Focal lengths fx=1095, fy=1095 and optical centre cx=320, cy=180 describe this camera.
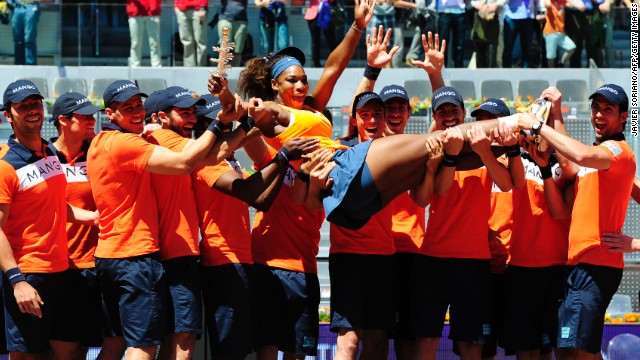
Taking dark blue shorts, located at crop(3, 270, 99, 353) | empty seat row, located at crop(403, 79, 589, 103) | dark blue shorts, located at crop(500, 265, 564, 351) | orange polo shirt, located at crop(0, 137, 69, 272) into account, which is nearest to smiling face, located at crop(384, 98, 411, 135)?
dark blue shorts, located at crop(500, 265, 564, 351)

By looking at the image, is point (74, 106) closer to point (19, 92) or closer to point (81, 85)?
point (19, 92)

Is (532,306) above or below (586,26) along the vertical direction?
below

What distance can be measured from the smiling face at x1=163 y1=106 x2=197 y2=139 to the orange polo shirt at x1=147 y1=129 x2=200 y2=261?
0.26 meters

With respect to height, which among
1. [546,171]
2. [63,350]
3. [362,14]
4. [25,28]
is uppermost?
[25,28]

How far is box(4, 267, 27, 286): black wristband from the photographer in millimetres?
7105

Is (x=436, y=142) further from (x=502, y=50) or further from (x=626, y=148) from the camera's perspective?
(x=502, y=50)

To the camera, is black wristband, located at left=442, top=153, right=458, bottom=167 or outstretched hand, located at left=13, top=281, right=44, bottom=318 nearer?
outstretched hand, located at left=13, top=281, right=44, bottom=318

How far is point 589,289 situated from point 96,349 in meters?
4.07

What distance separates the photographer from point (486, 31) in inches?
641

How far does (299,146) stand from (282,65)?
875 mm

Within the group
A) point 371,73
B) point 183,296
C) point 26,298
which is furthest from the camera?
point 371,73

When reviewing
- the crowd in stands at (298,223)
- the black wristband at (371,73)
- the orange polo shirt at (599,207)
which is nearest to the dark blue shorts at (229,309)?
the crowd in stands at (298,223)

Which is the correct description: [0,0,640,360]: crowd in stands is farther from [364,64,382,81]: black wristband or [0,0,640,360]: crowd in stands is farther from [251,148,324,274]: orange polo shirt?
[364,64,382,81]: black wristband

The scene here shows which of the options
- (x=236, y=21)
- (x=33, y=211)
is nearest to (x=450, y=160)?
(x=33, y=211)
